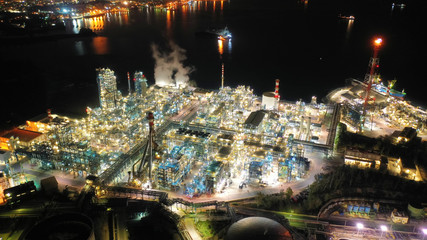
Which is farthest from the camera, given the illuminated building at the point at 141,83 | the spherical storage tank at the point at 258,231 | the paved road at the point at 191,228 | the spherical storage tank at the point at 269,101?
the illuminated building at the point at 141,83

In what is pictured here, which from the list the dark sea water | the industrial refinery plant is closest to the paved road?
the industrial refinery plant

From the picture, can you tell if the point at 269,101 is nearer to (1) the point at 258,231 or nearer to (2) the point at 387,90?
(2) the point at 387,90

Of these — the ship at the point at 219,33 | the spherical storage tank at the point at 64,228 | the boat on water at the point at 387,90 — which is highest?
the ship at the point at 219,33

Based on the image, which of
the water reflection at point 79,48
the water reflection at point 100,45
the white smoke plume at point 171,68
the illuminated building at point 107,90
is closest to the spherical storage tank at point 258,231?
the illuminated building at point 107,90

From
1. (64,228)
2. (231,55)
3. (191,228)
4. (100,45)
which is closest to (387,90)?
(191,228)

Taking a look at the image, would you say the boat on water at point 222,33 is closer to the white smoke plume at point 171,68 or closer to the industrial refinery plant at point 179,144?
the white smoke plume at point 171,68

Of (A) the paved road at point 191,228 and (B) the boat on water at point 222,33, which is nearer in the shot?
(A) the paved road at point 191,228

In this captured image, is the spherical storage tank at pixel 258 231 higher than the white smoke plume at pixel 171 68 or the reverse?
higher
